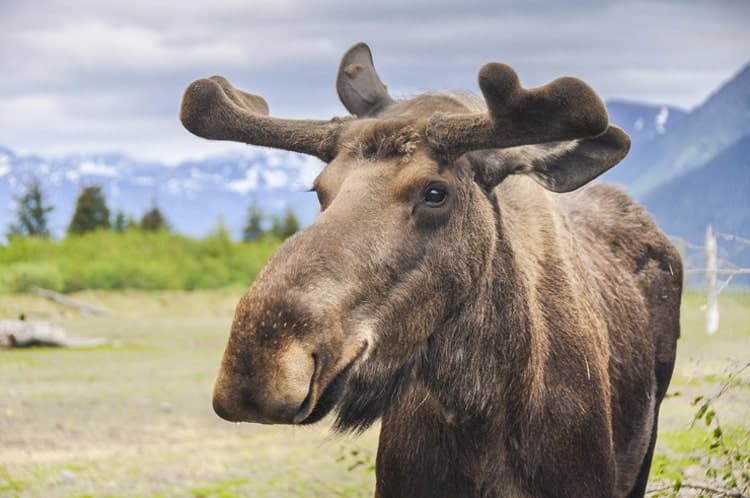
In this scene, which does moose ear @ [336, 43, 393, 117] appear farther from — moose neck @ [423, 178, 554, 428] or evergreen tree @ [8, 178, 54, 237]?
evergreen tree @ [8, 178, 54, 237]

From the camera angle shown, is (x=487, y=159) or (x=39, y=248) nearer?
(x=487, y=159)

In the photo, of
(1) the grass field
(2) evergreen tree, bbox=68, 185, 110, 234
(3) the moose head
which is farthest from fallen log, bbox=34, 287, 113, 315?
(3) the moose head

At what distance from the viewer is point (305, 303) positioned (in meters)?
3.60

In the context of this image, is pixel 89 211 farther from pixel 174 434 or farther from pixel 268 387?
pixel 268 387

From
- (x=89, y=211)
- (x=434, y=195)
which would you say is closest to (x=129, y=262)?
(x=89, y=211)

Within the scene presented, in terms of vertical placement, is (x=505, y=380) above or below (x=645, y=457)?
above

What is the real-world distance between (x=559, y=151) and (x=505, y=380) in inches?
43.9

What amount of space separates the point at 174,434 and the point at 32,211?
50099mm

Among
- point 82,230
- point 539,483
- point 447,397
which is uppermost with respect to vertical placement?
point 447,397

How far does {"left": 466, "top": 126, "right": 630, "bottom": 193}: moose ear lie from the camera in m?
4.41

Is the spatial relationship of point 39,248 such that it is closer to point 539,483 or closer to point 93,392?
point 93,392

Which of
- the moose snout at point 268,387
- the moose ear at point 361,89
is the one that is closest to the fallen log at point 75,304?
the moose ear at point 361,89

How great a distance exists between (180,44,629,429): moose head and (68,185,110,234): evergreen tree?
5371cm

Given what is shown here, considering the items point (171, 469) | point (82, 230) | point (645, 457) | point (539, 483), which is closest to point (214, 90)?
point (539, 483)
